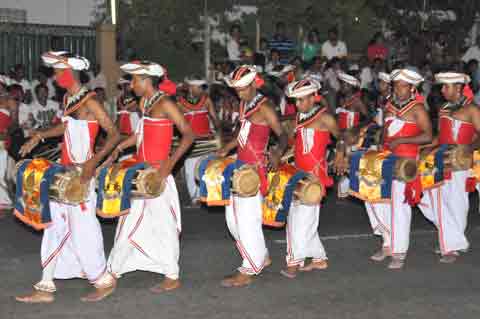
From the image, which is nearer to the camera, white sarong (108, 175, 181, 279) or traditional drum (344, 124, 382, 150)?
white sarong (108, 175, 181, 279)

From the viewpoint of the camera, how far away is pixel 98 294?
23.6 feet

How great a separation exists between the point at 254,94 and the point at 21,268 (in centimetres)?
282

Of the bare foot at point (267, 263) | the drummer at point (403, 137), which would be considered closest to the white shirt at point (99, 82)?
the bare foot at point (267, 263)

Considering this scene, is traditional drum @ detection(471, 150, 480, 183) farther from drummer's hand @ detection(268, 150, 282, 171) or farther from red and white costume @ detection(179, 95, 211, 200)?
red and white costume @ detection(179, 95, 211, 200)

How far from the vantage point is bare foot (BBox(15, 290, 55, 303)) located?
23.2 feet

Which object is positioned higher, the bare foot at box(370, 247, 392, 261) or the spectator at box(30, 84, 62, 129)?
the spectator at box(30, 84, 62, 129)

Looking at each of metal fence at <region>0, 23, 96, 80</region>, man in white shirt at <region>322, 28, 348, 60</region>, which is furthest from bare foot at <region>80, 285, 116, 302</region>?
man in white shirt at <region>322, 28, 348, 60</region>

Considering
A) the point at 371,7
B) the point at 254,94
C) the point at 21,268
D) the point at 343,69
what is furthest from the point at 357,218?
the point at 371,7

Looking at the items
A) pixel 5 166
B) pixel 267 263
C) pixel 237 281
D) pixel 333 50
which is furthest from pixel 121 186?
pixel 333 50

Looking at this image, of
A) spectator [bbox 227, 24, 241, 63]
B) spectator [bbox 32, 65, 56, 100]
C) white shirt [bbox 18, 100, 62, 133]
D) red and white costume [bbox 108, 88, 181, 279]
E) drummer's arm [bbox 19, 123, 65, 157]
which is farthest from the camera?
spectator [bbox 227, 24, 241, 63]

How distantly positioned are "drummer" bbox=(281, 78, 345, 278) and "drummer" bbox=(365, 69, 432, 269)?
71 centimetres

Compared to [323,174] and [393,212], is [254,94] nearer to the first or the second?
[323,174]

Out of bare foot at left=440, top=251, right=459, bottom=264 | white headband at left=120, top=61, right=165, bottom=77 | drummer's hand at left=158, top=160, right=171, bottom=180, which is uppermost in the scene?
white headband at left=120, top=61, right=165, bottom=77

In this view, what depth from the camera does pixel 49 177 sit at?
6.91m
